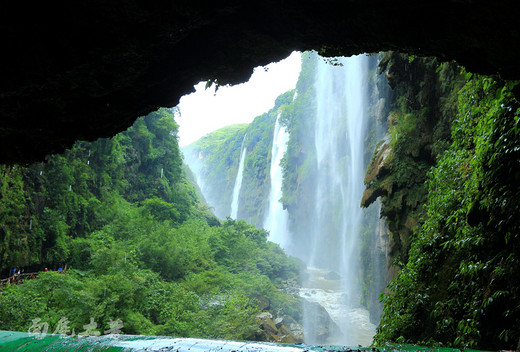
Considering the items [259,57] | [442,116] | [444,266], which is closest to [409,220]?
[442,116]

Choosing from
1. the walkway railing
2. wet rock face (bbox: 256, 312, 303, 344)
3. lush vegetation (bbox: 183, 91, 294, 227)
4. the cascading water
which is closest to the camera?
the walkway railing

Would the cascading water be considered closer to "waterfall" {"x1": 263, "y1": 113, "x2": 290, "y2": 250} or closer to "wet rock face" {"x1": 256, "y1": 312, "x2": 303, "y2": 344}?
"wet rock face" {"x1": 256, "y1": 312, "x2": 303, "y2": 344}

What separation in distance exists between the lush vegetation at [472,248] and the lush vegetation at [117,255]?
28.7ft

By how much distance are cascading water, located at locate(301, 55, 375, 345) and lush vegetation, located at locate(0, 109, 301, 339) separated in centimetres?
509

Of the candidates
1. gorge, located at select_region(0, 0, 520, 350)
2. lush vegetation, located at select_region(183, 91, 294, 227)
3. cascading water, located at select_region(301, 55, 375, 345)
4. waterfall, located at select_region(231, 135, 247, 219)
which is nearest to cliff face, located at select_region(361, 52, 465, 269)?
gorge, located at select_region(0, 0, 520, 350)

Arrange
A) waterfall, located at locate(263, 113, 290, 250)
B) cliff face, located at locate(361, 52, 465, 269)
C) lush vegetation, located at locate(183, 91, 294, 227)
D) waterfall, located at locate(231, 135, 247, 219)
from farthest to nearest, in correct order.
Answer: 1. waterfall, located at locate(231, 135, 247, 219)
2. lush vegetation, located at locate(183, 91, 294, 227)
3. waterfall, located at locate(263, 113, 290, 250)
4. cliff face, located at locate(361, 52, 465, 269)

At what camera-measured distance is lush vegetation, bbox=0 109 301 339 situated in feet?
33.0

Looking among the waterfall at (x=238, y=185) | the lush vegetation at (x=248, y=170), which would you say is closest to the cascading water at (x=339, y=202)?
the lush vegetation at (x=248, y=170)

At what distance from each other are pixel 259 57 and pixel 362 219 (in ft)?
88.6

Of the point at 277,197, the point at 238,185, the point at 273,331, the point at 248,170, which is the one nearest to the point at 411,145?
the point at 273,331

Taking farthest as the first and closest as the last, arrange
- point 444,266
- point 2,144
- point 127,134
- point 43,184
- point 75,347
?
point 127,134, point 43,184, point 444,266, point 2,144, point 75,347

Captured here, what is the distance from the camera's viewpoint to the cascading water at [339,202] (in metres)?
23.6

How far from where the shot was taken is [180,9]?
8.04 feet

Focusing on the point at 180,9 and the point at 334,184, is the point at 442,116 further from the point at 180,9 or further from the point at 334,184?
the point at 334,184
